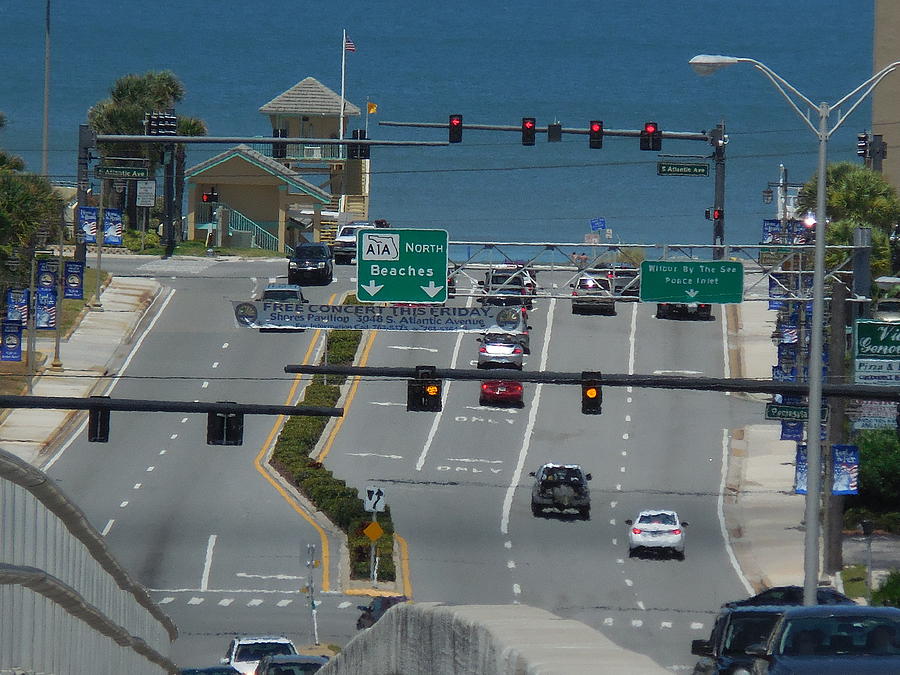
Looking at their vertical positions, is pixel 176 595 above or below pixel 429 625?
below

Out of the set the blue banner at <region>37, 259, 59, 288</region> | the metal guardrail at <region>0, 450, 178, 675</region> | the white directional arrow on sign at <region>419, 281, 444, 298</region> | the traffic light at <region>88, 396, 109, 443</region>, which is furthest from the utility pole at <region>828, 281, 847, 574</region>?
the blue banner at <region>37, 259, 59, 288</region>

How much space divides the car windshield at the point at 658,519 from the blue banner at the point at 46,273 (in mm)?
27737

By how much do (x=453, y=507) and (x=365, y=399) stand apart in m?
14.8

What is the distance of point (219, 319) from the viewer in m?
78.1

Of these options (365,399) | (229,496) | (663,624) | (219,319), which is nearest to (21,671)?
(663,624)

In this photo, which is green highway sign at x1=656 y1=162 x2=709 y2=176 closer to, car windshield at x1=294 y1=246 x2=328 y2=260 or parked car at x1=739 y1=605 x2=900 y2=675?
car windshield at x1=294 y1=246 x2=328 y2=260

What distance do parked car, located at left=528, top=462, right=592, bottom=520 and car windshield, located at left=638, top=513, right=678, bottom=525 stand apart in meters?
4.40

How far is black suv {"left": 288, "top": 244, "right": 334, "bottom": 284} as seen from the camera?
77.5m

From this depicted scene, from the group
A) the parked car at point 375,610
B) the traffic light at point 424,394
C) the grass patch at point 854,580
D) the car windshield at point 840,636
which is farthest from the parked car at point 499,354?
the car windshield at point 840,636

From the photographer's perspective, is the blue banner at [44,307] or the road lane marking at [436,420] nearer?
the road lane marking at [436,420]

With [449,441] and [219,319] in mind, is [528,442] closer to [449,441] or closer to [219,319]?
[449,441]

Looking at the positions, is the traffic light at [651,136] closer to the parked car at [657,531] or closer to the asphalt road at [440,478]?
the parked car at [657,531]

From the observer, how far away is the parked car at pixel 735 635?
690 inches

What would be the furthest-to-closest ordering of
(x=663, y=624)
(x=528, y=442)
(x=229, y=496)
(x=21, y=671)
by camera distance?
1. (x=528, y=442)
2. (x=229, y=496)
3. (x=663, y=624)
4. (x=21, y=671)
